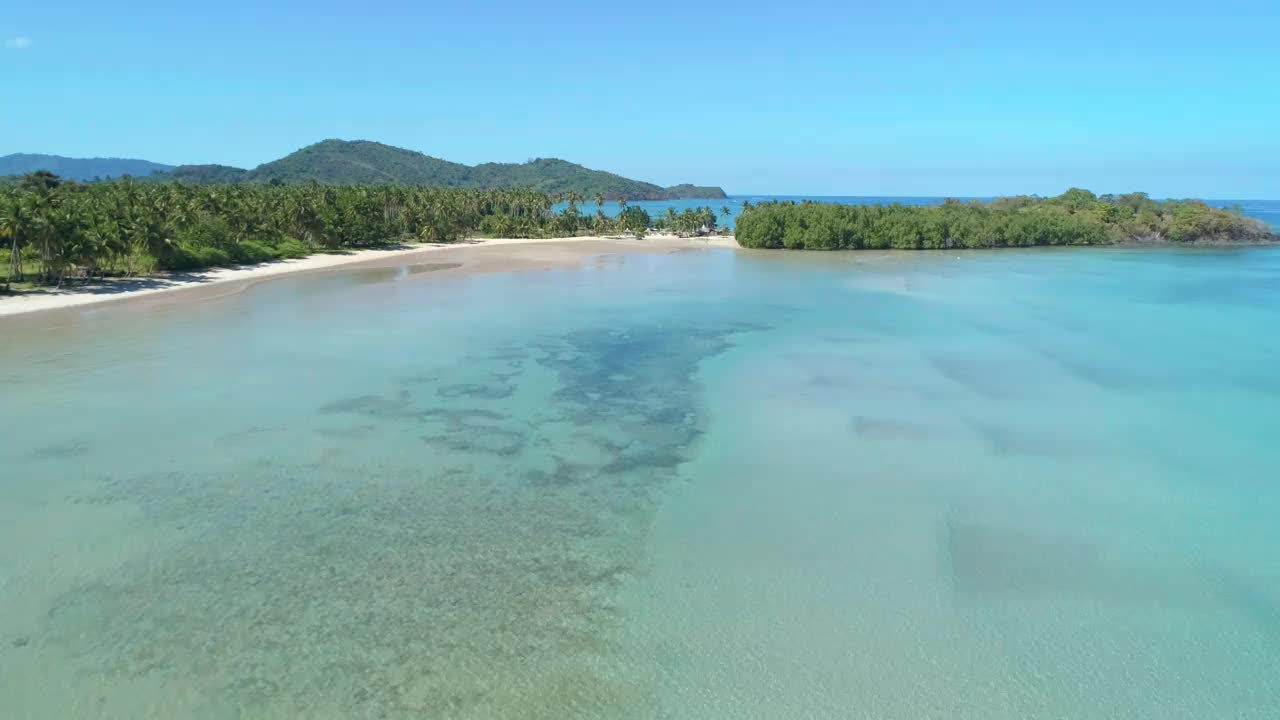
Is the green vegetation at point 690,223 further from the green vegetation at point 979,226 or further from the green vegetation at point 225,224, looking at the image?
the green vegetation at point 979,226

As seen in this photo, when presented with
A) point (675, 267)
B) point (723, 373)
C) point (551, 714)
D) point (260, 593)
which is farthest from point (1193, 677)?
point (675, 267)

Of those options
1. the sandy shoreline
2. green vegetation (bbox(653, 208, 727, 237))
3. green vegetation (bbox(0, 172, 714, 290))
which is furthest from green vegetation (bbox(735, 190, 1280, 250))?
green vegetation (bbox(0, 172, 714, 290))

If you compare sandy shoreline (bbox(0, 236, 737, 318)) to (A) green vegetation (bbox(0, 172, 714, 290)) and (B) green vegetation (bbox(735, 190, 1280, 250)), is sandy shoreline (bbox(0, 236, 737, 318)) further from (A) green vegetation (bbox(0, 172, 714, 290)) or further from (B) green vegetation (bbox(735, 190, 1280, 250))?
(B) green vegetation (bbox(735, 190, 1280, 250))

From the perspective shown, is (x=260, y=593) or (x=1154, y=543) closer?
(x=260, y=593)

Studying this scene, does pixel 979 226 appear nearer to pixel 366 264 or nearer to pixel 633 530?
pixel 366 264

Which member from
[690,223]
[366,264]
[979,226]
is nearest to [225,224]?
[366,264]

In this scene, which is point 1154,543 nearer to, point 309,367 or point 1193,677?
point 1193,677

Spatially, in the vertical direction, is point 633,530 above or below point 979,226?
below
